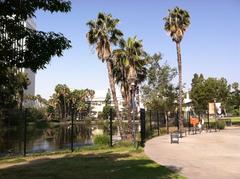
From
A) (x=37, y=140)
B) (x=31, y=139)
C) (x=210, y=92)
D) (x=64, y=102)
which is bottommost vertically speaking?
(x=37, y=140)

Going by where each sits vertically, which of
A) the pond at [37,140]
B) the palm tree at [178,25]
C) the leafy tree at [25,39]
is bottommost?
the pond at [37,140]

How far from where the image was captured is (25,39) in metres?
9.14

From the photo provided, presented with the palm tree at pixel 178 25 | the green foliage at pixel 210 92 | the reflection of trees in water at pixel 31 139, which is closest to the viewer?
the reflection of trees in water at pixel 31 139

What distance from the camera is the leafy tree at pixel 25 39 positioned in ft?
29.5

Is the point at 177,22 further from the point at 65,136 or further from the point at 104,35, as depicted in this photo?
the point at 65,136

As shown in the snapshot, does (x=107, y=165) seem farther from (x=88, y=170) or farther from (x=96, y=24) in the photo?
(x=96, y=24)

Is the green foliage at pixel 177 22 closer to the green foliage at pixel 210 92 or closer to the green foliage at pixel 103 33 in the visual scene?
the green foliage at pixel 103 33

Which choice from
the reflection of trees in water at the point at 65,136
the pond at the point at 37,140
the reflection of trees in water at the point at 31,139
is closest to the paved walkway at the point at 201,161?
the pond at the point at 37,140

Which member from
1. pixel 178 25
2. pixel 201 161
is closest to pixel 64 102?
pixel 178 25

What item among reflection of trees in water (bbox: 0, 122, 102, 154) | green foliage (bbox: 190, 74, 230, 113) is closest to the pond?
reflection of trees in water (bbox: 0, 122, 102, 154)

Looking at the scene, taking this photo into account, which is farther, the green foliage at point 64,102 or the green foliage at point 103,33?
the green foliage at point 64,102

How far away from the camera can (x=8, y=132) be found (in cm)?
5234

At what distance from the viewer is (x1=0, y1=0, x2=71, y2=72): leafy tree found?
8992 mm

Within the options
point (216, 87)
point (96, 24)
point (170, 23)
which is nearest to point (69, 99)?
point (216, 87)
